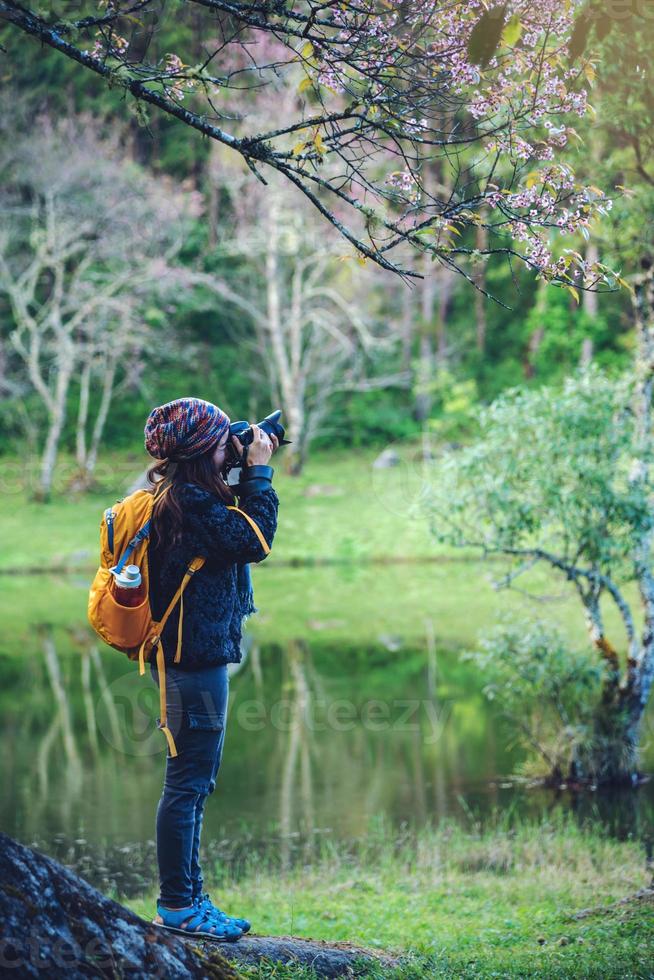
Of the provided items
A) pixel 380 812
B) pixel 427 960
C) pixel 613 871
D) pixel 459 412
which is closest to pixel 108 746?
pixel 380 812

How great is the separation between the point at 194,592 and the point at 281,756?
22.4 ft

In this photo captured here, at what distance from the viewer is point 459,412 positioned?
2986cm

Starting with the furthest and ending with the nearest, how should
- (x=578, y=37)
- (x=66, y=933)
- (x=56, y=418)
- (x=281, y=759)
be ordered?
(x=56, y=418)
(x=281, y=759)
(x=578, y=37)
(x=66, y=933)

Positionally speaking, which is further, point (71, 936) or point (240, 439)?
point (240, 439)

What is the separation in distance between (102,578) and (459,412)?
26603mm

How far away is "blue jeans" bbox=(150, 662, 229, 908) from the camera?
12.6ft

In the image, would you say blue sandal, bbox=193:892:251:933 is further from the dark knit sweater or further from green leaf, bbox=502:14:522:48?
green leaf, bbox=502:14:522:48

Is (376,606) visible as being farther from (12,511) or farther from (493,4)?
(493,4)

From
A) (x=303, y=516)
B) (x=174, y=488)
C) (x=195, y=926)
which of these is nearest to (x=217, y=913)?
(x=195, y=926)

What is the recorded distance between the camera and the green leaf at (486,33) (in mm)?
3957

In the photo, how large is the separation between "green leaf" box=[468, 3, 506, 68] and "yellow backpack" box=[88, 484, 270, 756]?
6.24 ft

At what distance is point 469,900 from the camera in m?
6.20

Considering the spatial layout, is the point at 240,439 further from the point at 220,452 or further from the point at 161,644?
the point at 161,644

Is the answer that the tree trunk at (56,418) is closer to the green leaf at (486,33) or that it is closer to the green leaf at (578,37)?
the green leaf at (578,37)
